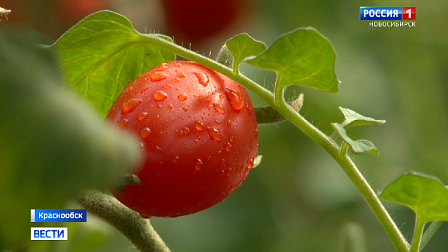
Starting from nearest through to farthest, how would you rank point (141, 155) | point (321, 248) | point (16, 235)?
point (16, 235)
point (141, 155)
point (321, 248)

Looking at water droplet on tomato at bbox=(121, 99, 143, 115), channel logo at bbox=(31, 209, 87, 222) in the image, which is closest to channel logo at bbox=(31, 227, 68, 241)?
channel logo at bbox=(31, 209, 87, 222)

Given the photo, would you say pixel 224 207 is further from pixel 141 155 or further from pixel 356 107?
pixel 141 155

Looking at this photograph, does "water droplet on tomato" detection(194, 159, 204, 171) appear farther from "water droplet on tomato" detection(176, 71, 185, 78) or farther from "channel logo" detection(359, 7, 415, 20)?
"channel logo" detection(359, 7, 415, 20)

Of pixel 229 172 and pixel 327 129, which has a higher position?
pixel 327 129

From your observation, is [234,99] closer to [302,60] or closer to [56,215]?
[302,60]

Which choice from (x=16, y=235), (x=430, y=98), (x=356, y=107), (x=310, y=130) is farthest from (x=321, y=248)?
(x=16, y=235)

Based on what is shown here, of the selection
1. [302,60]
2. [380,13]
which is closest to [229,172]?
[302,60]
